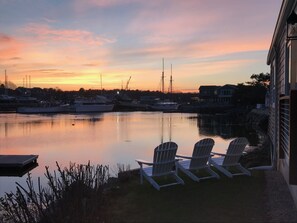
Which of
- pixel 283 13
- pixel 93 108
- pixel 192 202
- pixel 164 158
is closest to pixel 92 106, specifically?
pixel 93 108

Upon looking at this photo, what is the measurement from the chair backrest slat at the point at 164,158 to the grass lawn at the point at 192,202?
378 mm

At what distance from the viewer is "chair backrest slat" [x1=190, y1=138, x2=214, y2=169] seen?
8.20 metres

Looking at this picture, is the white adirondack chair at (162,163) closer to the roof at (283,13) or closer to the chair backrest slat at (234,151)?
the chair backrest slat at (234,151)

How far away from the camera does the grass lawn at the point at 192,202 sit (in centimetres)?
557

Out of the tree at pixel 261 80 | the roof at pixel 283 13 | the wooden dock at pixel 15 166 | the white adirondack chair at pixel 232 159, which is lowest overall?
the wooden dock at pixel 15 166

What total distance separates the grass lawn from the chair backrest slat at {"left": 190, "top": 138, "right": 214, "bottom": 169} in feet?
1.37

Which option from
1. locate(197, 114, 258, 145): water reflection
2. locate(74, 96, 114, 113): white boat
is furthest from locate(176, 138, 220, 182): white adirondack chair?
locate(74, 96, 114, 113): white boat

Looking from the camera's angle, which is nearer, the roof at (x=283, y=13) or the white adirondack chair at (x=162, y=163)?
the roof at (x=283, y=13)

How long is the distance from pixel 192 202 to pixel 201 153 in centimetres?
209

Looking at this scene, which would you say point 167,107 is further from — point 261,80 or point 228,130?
point 228,130

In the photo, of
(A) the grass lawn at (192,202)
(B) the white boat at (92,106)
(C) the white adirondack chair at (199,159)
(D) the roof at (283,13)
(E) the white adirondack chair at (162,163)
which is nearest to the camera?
Result: (A) the grass lawn at (192,202)

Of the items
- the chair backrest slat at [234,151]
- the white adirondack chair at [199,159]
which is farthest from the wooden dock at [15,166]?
the chair backrest slat at [234,151]

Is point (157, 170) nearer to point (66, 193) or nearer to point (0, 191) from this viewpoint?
point (66, 193)

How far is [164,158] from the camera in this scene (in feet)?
25.0
